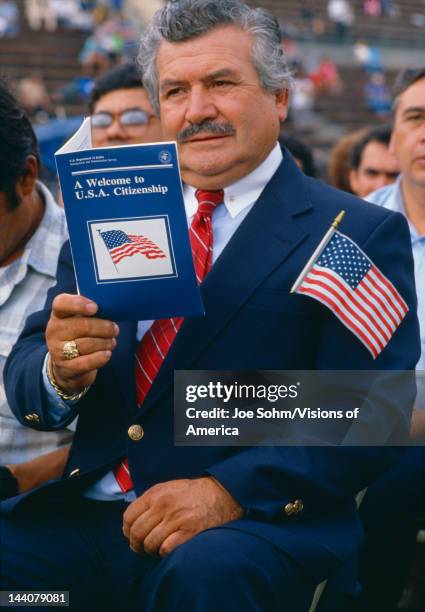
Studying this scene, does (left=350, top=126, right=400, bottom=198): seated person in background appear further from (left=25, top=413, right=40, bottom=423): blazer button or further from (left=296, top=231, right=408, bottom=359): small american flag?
(left=25, top=413, right=40, bottom=423): blazer button

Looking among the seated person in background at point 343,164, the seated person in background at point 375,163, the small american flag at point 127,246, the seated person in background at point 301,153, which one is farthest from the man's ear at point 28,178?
the seated person in background at point 343,164

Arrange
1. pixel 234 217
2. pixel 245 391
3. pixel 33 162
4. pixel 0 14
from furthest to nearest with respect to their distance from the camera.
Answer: pixel 0 14 < pixel 33 162 < pixel 234 217 < pixel 245 391

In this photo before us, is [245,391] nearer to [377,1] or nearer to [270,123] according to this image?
[270,123]

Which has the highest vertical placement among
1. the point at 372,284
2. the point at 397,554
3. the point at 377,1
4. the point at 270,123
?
the point at 270,123

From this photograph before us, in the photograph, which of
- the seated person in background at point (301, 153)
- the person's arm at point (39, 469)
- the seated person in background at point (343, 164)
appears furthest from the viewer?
the seated person in background at point (343, 164)

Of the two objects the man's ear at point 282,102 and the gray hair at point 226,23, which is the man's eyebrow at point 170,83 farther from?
the man's ear at point 282,102

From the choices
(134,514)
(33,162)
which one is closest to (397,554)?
(134,514)

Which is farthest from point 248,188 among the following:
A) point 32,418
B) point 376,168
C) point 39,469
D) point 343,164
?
point 343,164

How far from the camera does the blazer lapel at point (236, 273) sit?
2.28 m

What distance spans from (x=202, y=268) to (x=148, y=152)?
0.46m

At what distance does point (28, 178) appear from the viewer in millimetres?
3064

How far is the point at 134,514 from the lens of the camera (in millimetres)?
2117

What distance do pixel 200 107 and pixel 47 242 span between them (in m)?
0.91

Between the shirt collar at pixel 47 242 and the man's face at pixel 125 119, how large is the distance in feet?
3.07
